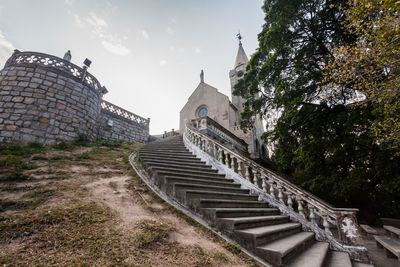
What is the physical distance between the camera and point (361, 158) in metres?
7.55

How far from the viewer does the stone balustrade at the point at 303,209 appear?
4.25m

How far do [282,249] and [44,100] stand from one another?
1062 centimetres

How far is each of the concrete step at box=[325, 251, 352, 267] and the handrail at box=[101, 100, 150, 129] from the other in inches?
536

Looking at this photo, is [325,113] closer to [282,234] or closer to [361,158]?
[361,158]

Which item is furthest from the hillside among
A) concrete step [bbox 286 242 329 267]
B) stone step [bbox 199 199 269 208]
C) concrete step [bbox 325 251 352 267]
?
concrete step [bbox 325 251 352 267]

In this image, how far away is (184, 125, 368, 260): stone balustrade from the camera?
4249 millimetres

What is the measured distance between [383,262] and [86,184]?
23.1 feet

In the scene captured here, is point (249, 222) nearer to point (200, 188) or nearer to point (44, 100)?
point (200, 188)

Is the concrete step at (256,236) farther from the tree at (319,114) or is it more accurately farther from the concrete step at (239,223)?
the tree at (319,114)

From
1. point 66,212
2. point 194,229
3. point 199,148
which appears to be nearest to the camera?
point 66,212

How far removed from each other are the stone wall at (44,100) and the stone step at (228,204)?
26.4 feet

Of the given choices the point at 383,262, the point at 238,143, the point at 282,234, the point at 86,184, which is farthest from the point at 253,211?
the point at 238,143

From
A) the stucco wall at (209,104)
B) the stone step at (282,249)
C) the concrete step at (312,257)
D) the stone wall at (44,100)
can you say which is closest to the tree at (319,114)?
the concrete step at (312,257)

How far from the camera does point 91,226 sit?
10.4 feet
